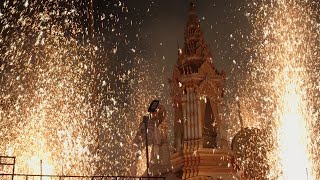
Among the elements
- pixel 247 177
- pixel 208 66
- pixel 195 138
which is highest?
pixel 208 66

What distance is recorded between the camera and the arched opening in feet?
70.4

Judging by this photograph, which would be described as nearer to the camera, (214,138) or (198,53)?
(214,138)

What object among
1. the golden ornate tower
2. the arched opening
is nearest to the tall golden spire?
the golden ornate tower

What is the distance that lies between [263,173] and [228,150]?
6.69 feet

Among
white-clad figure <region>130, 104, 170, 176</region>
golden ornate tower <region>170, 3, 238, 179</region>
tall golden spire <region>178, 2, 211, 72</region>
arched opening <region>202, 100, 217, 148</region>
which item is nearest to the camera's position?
golden ornate tower <region>170, 3, 238, 179</region>

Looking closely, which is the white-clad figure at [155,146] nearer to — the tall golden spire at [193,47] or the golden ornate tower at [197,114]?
the golden ornate tower at [197,114]

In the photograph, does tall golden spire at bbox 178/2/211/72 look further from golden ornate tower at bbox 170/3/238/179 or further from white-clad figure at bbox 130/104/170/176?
white-clad figure at bbox 130/104/170/176

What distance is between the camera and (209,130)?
21953 millimetres

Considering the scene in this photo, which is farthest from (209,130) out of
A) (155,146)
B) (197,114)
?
(155,146)

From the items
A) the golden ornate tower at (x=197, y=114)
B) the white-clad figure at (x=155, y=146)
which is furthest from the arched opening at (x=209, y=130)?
the white-clad figure at (x=155, y=146)

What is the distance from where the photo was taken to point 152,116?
76.2ft

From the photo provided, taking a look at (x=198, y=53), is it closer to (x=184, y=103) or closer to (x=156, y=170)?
(x=184, y=103)

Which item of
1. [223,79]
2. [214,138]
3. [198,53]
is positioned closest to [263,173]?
[214,138]

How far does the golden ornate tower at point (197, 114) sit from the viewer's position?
2062 centimetres
